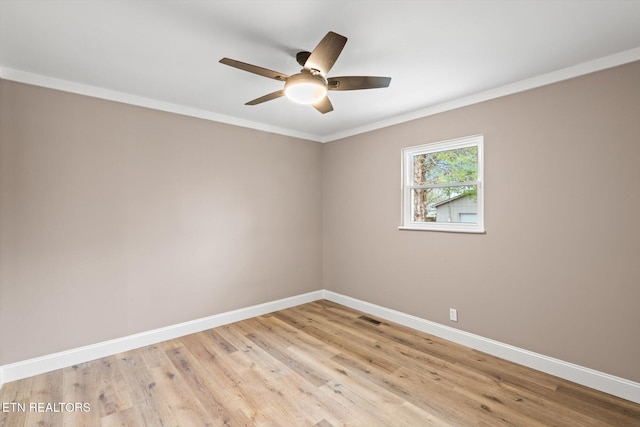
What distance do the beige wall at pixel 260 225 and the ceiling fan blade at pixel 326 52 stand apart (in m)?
1.91

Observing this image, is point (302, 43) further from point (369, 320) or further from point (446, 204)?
point (369, 320)

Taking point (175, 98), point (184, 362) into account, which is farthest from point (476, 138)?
point (184, 362)

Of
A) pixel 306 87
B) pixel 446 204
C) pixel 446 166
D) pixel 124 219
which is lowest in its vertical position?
pixel 124 219

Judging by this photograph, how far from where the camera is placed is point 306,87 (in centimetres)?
203

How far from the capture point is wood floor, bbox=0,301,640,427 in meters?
2.05

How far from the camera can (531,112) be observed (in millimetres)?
2688

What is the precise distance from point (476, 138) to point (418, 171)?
2.49 ft

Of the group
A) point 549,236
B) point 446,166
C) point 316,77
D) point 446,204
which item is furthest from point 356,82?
point 549,236

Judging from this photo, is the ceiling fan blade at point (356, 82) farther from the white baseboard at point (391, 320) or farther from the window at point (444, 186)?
the white baseboard at point (391, 320)

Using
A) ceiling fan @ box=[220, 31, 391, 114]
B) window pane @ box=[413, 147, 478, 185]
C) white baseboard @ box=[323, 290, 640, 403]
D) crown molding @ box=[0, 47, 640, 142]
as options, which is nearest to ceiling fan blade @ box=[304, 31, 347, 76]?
ceiling fan @ box=[220, 31, 391, 114]

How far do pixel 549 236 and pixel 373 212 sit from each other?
191 cm

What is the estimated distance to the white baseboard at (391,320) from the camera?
234 centimetres

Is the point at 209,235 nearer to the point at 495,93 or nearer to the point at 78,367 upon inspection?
the point at 78,367

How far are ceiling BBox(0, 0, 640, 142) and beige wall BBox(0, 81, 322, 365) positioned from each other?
39 cm
